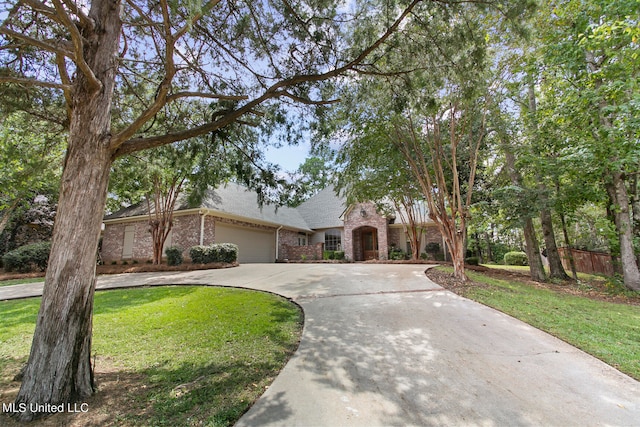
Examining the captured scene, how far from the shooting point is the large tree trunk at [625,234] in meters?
8.58

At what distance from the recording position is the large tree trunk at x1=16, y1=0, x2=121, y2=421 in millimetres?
2650

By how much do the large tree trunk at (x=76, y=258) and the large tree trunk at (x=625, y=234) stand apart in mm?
12975

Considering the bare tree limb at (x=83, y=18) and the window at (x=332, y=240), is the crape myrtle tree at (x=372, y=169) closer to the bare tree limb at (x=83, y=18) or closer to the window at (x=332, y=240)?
the bare tree limb at (x=83, y=18)

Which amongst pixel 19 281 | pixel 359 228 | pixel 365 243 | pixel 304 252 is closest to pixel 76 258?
pixel 19 281

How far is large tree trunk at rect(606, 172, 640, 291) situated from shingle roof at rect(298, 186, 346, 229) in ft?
46.0

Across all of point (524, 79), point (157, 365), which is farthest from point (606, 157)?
point (157, 365)

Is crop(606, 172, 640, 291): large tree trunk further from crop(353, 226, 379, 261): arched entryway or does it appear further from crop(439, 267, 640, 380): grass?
crop(353, 226, 379, 261): arched entryway

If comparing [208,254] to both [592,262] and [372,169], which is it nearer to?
[372,169]

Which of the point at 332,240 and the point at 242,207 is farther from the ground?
the point at 242,207

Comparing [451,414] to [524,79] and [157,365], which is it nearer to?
[157,365]

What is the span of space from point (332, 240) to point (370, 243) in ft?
9.56

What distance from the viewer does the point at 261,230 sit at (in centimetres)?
1855

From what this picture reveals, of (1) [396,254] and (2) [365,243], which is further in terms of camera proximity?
(2) [365,243]

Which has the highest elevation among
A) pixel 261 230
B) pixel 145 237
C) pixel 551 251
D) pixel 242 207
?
pixel 242 207
